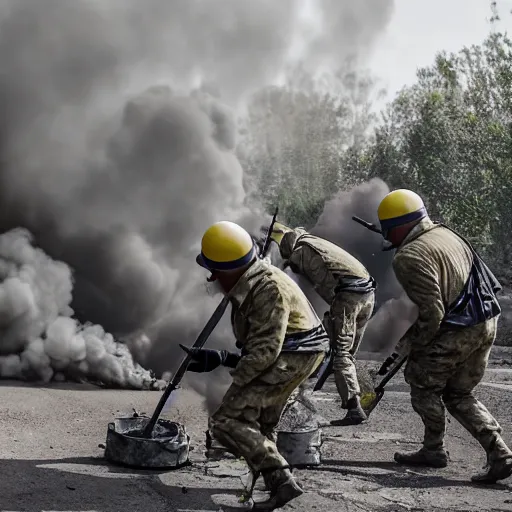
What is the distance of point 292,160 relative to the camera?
27.2m

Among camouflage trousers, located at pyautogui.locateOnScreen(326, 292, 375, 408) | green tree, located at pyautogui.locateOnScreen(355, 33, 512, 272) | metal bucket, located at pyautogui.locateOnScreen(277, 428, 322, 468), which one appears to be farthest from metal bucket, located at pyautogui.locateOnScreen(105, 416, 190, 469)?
green tree, located at pyautogui.locateOnScreen(355, 33, 512, 272)

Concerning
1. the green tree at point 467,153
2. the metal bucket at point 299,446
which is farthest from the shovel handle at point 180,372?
the green tree at point 467,153

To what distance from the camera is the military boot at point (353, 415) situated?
6.14 m

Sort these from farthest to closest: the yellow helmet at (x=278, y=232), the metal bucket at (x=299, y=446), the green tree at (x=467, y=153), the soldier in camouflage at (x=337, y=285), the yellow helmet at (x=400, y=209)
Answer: the green tree at (x=467, y=153)
the yellow helmet at (x=278, y=232)
the soldier in camouflage at (x=337, y=285)
the yellow helmet at (x=400, y=209)
the metal bucket at (x=299, y=446)

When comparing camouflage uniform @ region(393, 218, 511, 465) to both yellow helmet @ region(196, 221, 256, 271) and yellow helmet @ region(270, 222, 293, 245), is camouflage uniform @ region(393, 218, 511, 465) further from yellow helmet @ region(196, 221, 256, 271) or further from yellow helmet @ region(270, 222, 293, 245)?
yellow helmet @ region(270, 222, 293, 245)

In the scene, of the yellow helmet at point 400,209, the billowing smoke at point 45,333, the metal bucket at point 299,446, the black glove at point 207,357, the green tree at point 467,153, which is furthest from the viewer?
the green tree at point 467,153

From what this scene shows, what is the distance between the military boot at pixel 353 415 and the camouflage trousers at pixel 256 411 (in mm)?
2219

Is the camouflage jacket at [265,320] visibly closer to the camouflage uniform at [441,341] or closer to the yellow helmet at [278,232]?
the camouflage uniform at [441,341]

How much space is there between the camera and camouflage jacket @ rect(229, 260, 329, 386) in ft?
12.6

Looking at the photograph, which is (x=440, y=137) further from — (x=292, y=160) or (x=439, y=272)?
(x=439, y=272)

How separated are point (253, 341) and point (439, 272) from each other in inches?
63.4

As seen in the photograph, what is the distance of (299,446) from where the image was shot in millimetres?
5004

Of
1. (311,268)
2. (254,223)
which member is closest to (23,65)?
(254,223)

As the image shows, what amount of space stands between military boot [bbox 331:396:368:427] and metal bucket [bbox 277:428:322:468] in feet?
3.48
